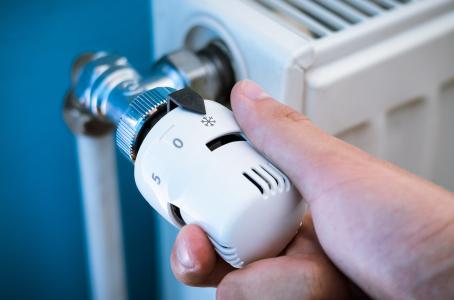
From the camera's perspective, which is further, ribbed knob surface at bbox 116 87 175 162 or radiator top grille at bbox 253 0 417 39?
radiator top grille at bbox 253 0 417 39

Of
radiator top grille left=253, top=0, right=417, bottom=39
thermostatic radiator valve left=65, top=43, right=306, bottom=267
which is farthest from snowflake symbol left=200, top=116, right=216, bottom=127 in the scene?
radiator top grille left=253, top=0, right=417, bottom=39

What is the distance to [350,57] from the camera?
0.38 m

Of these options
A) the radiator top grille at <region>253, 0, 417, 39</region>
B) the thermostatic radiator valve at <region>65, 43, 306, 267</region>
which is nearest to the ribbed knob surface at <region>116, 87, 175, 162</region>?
the thermostatic radiator valve at <region>65, 43, 306, 267</region>

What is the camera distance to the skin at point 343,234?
0.89ft

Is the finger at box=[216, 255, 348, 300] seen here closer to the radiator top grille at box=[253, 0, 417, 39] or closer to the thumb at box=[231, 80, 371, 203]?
the thumb at box=[231, 80, 371, 203]

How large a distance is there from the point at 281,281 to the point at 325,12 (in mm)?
186

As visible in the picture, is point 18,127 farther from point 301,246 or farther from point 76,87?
point 301,246

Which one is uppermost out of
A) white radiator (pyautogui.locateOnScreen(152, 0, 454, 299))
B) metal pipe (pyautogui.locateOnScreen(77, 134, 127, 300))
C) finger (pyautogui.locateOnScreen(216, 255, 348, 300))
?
white radiator (pyautogui.locateOnScreen(152, 0, 454, 299))

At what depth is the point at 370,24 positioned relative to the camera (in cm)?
39

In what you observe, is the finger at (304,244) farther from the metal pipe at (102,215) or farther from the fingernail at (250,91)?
the metal pipe at (102,215)

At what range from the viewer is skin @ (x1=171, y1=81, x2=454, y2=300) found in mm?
271

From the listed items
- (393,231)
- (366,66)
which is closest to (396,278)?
(393,231)

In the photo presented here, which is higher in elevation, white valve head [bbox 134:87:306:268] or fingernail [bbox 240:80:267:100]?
fingernail [bbox 240:80:267:100]

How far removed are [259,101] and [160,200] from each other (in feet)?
0.22
